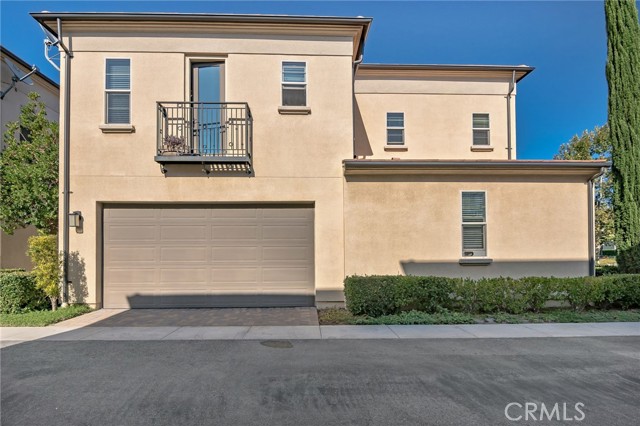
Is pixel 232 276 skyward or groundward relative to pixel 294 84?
groundward

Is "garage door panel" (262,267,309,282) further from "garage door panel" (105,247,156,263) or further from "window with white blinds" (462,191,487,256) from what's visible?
"window with white blinds" (462,191,487,256)

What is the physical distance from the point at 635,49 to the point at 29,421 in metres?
15.3

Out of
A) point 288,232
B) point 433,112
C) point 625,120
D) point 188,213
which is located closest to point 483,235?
point 288,232

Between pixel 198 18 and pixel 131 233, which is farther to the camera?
pixel 131 233

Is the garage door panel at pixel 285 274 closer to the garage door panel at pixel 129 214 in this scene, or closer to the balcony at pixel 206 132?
the balcony at pixel 206 132

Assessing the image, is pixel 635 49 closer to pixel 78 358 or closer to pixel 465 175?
pixel 465 175

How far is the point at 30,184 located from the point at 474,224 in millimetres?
11346

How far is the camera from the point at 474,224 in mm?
9086

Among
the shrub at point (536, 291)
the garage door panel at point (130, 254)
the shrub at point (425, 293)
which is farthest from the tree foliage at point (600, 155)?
the garage door panel at point (130, 254)

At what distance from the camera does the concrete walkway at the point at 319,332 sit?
6402 millimetres

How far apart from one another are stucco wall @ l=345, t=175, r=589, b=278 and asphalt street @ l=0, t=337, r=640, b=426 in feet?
9.58

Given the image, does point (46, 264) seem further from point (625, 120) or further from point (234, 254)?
point (625, 120)

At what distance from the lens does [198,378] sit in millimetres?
4539

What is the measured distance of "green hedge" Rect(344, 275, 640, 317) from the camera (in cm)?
762
